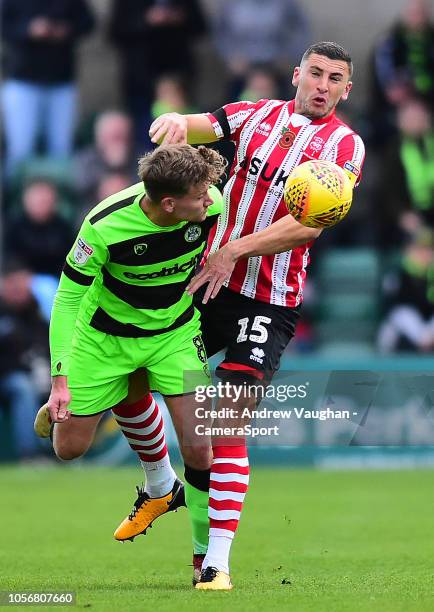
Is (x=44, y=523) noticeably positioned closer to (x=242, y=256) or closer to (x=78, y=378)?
(x=78, y=378)

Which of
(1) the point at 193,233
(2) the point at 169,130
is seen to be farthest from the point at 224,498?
(2) the point at 169,130

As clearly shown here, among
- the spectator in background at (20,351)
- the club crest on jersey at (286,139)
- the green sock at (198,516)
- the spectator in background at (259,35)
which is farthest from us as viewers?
the spectator in background at (259,35)

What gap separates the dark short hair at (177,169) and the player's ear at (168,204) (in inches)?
0.9

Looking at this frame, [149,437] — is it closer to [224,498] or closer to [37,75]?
[224,498]

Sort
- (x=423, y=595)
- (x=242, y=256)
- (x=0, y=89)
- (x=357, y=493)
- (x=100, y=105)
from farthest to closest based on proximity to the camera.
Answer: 1. (x=100, y=105)
2. (x=0, y=89)
3. (x=357, y=493)
4. (x=242, y=256)
5. (x=423, y=595)

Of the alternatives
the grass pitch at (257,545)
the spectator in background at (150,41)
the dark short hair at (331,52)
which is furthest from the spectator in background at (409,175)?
the dark short hair at (331,52)

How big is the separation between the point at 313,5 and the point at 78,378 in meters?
10.9

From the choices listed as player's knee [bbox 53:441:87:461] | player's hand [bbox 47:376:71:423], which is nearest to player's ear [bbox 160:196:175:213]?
player's hand [bbox 47:376:71:423]

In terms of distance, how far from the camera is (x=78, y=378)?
7.48m

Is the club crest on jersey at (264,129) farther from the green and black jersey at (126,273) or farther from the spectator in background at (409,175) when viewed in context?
the spectator in background at (409,175)

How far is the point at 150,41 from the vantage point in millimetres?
15961

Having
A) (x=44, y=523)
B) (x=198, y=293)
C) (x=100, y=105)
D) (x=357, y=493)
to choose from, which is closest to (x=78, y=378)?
(x=198, y=293)

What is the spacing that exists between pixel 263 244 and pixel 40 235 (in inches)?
322

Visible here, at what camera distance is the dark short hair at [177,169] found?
686 cm
